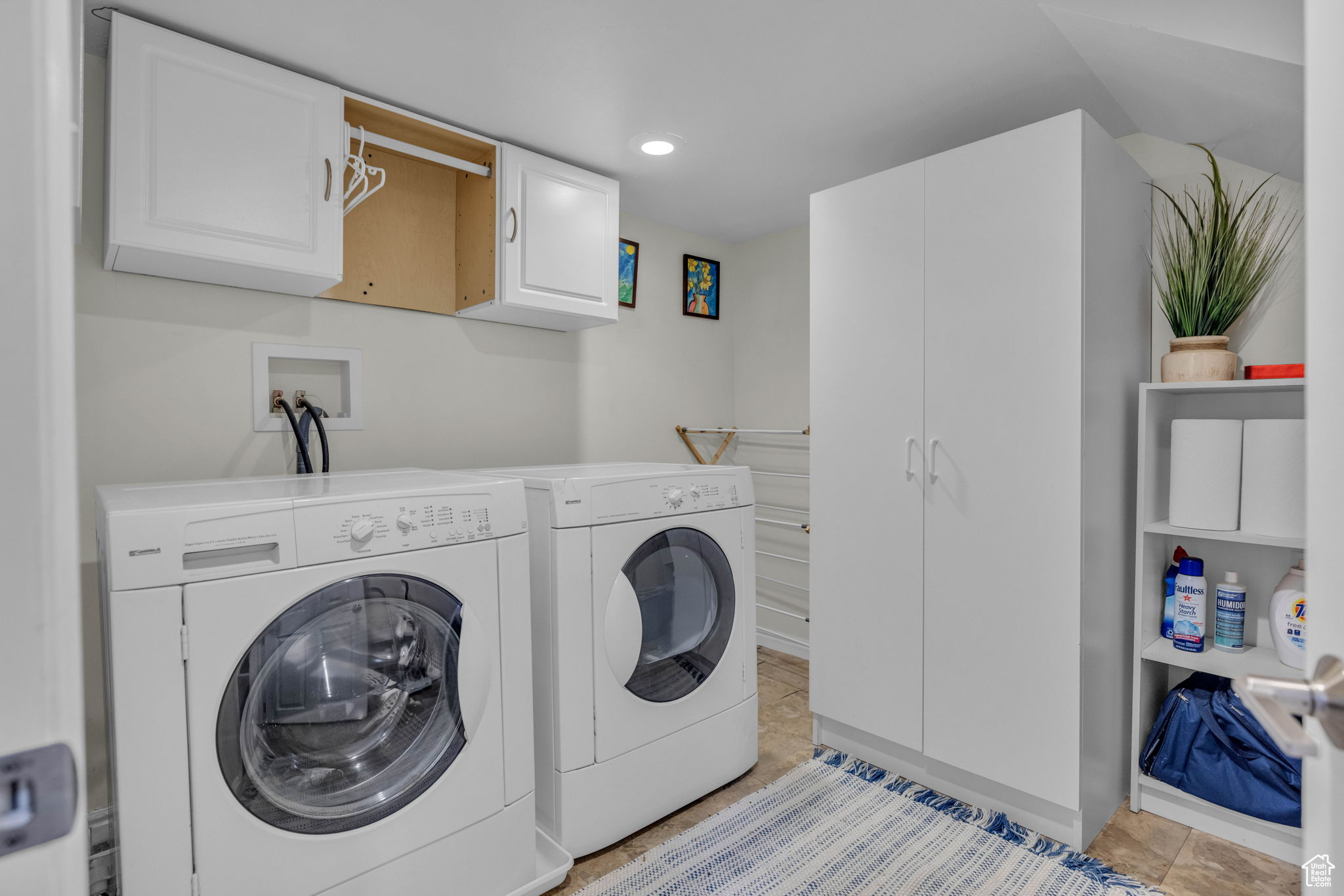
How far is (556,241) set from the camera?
95.9 inches

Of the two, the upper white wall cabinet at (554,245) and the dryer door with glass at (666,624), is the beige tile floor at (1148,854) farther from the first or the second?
the upper white wall cabinet at (554,245)

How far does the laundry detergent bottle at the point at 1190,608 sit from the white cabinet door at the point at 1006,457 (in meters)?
0.43

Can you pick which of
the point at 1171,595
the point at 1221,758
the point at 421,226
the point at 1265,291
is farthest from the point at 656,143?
the point at 1221,758

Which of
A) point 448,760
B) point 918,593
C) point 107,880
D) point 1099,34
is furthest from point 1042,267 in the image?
point 107,880

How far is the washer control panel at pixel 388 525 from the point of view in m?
1.31

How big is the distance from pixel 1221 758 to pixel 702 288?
8.79 ft

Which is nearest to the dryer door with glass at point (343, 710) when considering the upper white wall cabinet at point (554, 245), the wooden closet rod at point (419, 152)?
the upper white wall cabinet at point (554, 245)

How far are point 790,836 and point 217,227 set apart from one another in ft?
7.35

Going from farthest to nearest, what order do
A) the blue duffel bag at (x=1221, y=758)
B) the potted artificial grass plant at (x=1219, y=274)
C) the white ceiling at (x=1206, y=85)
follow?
the potted artificial grass plant at (x=1219, y=274), the blue duffel bag at (x=1221, y=758), the white ceiling at (x=1206, y=85)

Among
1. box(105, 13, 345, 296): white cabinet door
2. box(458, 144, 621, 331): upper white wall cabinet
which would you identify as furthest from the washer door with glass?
box(458, 144, 621, 331): upper white wall cabinet

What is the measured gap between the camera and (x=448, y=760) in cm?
149

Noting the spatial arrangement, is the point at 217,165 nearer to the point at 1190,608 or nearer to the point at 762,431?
the point at 762,431

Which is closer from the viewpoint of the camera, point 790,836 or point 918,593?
point 790,836

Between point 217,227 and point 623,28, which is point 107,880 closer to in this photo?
point 217,227
